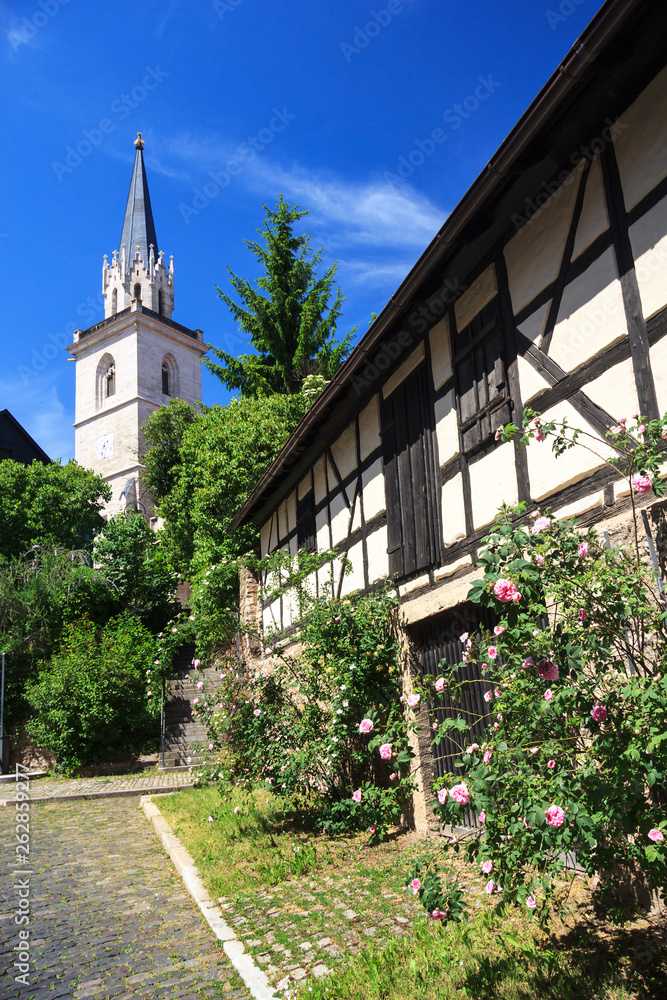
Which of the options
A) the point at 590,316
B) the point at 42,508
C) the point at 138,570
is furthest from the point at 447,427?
the point at 42,508

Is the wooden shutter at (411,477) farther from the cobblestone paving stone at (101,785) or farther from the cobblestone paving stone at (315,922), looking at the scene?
the cobblestone paving stone at (101,785)

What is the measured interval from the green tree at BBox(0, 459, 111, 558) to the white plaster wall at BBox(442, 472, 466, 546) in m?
23.1

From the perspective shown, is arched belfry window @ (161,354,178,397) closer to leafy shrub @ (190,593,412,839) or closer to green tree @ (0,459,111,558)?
green tree @ (0,459,111,558)

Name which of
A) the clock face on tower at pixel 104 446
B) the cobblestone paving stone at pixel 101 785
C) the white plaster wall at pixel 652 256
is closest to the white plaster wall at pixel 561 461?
the white plaster wall at pixel 652 256

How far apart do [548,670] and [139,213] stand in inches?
2091

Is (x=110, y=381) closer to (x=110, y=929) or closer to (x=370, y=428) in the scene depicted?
(x=370, y=428)

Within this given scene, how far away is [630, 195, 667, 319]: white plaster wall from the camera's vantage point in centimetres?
363

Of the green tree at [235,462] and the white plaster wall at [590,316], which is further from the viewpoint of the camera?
the green tree at [235,462]

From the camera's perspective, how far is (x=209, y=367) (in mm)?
18750

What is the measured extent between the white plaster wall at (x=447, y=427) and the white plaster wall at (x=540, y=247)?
42.2 inches

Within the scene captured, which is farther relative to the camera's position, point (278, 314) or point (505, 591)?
point (278, 314)

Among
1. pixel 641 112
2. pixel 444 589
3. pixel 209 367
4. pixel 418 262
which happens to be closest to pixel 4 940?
pixel 444 589

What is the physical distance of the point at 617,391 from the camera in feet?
12.9

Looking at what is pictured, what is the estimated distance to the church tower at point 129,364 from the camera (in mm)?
41281
